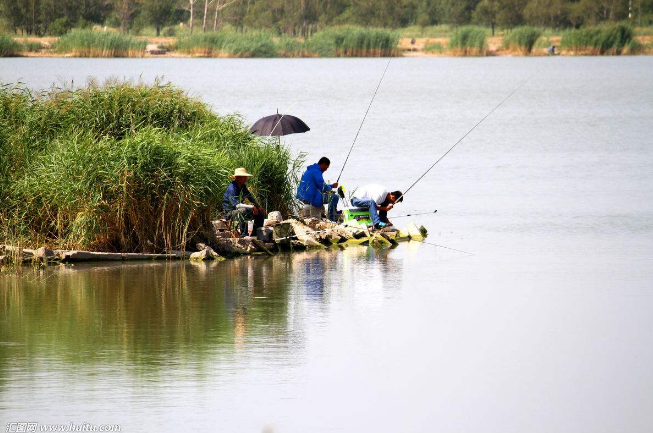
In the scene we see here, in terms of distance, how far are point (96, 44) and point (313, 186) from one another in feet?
153

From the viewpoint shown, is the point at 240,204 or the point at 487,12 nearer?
the point at 240,204

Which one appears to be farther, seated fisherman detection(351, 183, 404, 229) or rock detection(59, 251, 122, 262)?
seated fisherman detection(351, 183, 404, 229)

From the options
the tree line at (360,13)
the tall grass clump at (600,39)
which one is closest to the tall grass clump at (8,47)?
the tree line at (360,13)

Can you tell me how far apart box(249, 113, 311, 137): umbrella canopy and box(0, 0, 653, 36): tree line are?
61.0 m

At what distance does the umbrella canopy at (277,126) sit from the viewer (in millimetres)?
16562

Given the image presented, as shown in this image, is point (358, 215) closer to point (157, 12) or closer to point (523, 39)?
point (523, 39)

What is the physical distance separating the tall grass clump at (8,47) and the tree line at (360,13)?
1213 cm

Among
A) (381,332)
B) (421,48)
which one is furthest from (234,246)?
(421,48)

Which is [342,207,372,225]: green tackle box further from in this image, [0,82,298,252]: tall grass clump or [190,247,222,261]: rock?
[190,247,222,261]: rock

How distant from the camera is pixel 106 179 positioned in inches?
533

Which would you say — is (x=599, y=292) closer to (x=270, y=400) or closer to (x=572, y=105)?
(x=270, y=400)

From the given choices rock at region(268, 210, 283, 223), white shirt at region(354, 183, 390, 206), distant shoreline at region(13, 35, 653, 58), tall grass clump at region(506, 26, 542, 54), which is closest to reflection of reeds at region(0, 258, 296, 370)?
rock at region(268, 210, 283, 223)

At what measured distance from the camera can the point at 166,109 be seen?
15.9 metres

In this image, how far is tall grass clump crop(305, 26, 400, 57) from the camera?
65000mm
